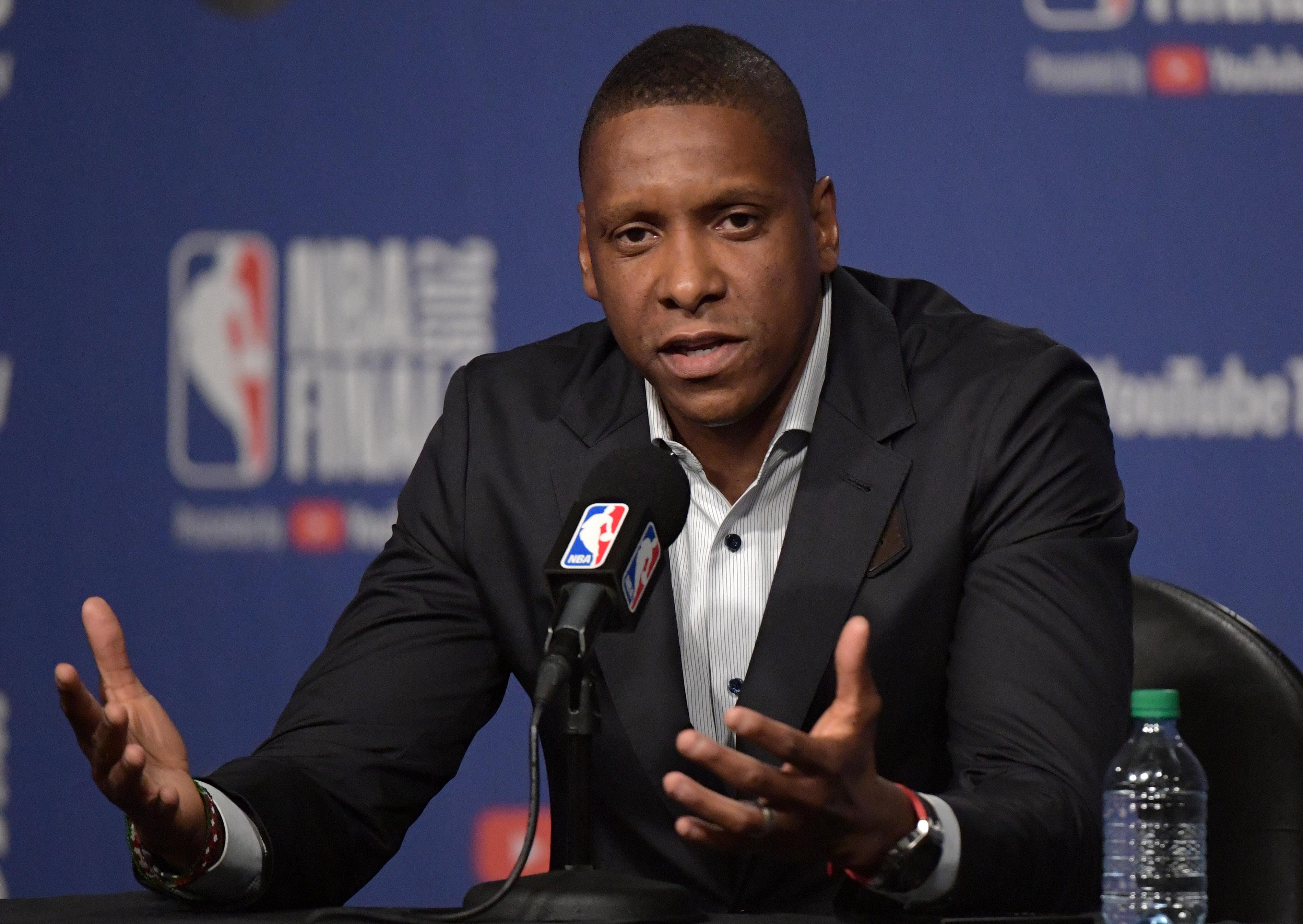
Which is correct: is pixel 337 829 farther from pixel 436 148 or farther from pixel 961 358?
pixel 436 148

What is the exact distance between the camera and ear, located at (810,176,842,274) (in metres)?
2.30

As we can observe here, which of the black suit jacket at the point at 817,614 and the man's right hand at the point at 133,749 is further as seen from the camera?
the black suit jacket at the point at 817,614

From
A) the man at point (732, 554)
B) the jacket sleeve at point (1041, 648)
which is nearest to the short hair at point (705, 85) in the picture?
the man at point (732, 554)

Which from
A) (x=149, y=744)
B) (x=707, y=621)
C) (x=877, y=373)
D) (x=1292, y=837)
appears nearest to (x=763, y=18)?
(x=877, y=373)

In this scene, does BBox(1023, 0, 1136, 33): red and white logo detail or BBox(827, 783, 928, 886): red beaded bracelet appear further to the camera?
BBox(1023, 0, 1136, 33): red and white logo detail

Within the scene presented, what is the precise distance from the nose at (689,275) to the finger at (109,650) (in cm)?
80

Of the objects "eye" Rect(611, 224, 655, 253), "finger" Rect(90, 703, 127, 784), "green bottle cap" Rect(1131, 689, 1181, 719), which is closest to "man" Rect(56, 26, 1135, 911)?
"eye" Rect(611, 224, 655, 253)

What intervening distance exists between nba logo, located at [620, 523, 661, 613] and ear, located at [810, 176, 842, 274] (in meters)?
0.89

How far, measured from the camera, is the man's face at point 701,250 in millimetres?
2053

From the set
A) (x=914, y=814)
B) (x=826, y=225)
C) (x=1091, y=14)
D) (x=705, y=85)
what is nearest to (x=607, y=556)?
(x=914, y=814)

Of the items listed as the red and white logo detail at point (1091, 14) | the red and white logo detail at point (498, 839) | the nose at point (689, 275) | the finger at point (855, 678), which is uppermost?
the red and white logo detail at point (1091, 14)

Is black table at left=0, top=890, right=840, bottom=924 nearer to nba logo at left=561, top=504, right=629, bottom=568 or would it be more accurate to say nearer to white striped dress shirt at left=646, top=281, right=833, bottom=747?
nba logo at left=561, top=504, right=629, bottom=568

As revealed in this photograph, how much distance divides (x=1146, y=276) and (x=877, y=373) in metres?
1.23

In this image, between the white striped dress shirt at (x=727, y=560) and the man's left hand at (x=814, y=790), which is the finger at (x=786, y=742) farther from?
the white striped dress shirt at (x=727, y=560)
